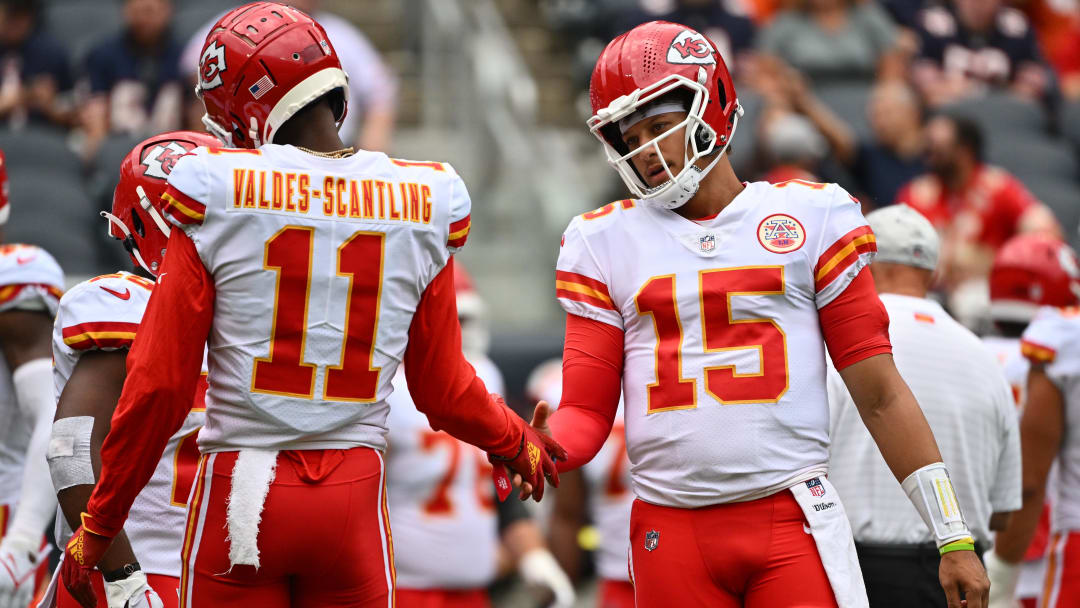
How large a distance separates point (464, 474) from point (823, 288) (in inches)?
112

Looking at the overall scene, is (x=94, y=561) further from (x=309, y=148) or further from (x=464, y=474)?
(x=464, y=474)

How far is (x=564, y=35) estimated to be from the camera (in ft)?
37.5

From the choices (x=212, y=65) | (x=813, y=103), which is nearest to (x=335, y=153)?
(x=212, y=65)

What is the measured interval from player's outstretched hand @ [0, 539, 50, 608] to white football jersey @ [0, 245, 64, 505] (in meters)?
0.42

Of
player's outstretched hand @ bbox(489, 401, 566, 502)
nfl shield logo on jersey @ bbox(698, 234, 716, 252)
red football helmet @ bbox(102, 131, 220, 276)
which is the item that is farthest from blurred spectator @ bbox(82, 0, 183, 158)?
nfl shield logo on jersey @ bbox(698, 234, 716, 252)

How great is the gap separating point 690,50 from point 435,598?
306cm

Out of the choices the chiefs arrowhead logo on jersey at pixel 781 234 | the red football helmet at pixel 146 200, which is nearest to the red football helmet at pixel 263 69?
the red football helmet at pixel 146 200

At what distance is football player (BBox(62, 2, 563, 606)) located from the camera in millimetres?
3234

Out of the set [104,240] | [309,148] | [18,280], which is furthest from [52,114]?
[309,148]

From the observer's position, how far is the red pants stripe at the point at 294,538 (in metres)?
3.28

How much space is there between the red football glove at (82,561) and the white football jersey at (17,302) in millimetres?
979

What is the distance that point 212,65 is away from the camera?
135 inches

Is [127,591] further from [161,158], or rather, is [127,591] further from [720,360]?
[720,360]

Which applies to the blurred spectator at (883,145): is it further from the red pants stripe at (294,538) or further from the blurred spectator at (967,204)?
the red pants stripe at (294,538)
